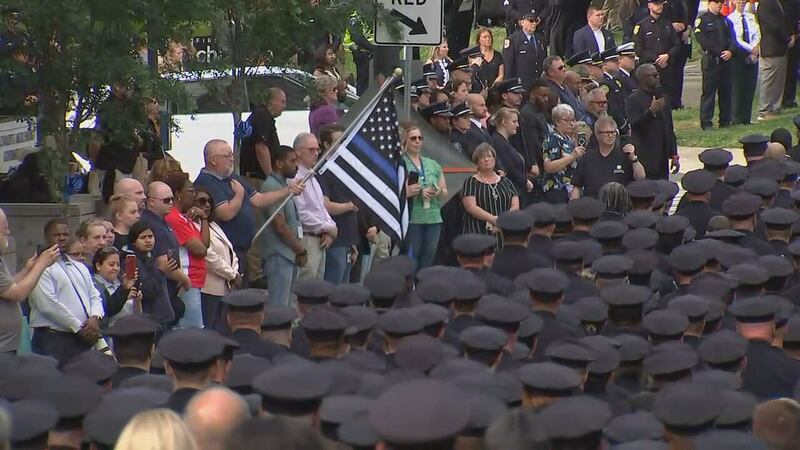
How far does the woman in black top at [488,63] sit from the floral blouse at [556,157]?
5894mm

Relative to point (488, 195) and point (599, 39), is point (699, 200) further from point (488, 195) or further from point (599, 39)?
point (599, 39)

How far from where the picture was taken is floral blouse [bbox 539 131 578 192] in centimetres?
1576

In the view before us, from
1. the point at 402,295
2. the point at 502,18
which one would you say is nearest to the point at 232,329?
the point at 402,295

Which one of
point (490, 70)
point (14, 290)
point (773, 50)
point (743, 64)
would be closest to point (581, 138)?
point (490, 70)

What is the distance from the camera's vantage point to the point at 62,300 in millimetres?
10297

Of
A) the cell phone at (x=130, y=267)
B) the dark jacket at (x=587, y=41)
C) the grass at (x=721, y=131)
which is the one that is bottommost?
the grass at (x=721, y=131)

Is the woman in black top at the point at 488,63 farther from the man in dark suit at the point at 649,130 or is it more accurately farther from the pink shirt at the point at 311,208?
the pink shirt at the point at 311,208

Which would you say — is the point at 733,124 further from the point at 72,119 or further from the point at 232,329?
the point at 232,329

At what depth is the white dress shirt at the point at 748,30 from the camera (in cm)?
2364

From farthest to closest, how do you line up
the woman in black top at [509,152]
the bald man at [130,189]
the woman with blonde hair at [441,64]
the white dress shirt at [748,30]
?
the white dress shirt at [748,30]
the woman with blonde hair at [441,64]
the woman in black top at [509,152]
the bald man at [130,189]

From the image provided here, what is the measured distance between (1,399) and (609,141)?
28.4 ft

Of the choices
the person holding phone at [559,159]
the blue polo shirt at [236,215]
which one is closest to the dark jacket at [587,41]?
the person holding phone at [559,159]

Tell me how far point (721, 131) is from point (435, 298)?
1491cm

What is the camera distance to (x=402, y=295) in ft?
32.8
